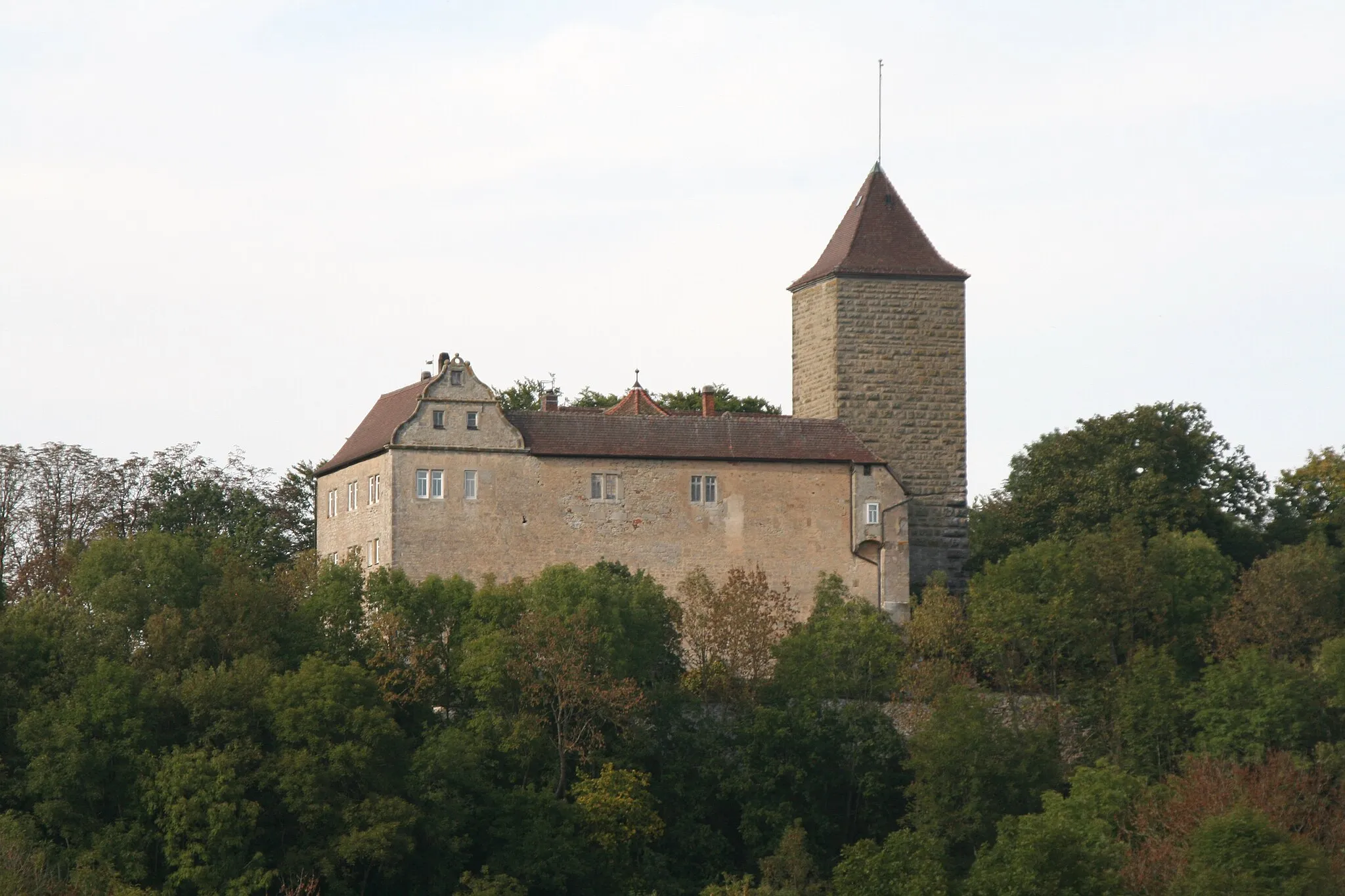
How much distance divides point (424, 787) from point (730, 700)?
8.68 m

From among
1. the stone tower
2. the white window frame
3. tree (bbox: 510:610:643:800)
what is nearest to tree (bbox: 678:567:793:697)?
the white window frame

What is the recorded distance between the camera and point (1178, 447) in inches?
2813

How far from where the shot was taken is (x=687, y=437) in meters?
66.4

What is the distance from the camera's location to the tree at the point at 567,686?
58688 millimetres

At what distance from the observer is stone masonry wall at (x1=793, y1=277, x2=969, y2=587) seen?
6881cm

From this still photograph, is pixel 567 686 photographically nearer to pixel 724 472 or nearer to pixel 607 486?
pixel 607 486

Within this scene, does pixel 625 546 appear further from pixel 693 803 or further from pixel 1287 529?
pixel 1287 529

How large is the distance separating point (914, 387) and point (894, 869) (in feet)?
62.7

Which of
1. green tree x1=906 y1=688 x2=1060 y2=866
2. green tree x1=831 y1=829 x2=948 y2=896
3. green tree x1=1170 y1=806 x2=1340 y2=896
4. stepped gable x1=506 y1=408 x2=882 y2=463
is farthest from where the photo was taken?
stepped gable x1=506 y1=408 x2=882 y2=463

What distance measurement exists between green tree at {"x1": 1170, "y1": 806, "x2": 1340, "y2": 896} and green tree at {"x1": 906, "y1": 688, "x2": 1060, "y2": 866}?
20.9ft

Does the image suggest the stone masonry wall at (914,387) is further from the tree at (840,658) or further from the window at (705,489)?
the tree at (840,658)

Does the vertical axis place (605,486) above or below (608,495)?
above

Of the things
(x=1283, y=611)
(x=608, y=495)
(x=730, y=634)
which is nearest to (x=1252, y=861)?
(x=1283, y=611)

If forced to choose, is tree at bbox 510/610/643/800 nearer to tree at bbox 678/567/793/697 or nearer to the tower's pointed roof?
tree at bbox 678/567/793/697
